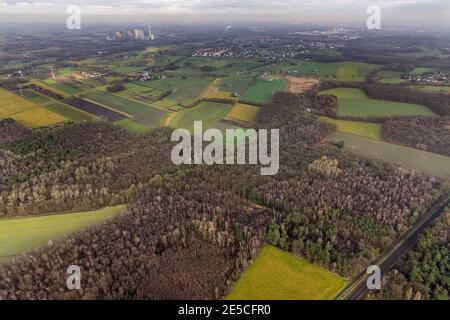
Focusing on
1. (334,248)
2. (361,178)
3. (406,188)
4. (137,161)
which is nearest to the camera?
(334,248)

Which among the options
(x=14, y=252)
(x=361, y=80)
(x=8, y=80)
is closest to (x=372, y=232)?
(x=14, y=252)

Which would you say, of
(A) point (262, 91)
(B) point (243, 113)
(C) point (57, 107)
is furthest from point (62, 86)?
(A) point (262, 91)

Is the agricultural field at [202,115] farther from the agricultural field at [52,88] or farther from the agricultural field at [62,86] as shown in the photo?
the agricultural field at [62,86]

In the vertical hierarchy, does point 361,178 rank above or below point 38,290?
above

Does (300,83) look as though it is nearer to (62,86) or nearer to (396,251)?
(62,86)

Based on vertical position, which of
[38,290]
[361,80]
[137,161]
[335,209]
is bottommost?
[38,290]

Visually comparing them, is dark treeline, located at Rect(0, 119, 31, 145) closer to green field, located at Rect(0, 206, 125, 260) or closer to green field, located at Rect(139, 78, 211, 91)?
green field, located at Rect(0, 206, 125, 260)

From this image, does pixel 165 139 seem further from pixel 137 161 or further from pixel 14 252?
pixel 14 252
